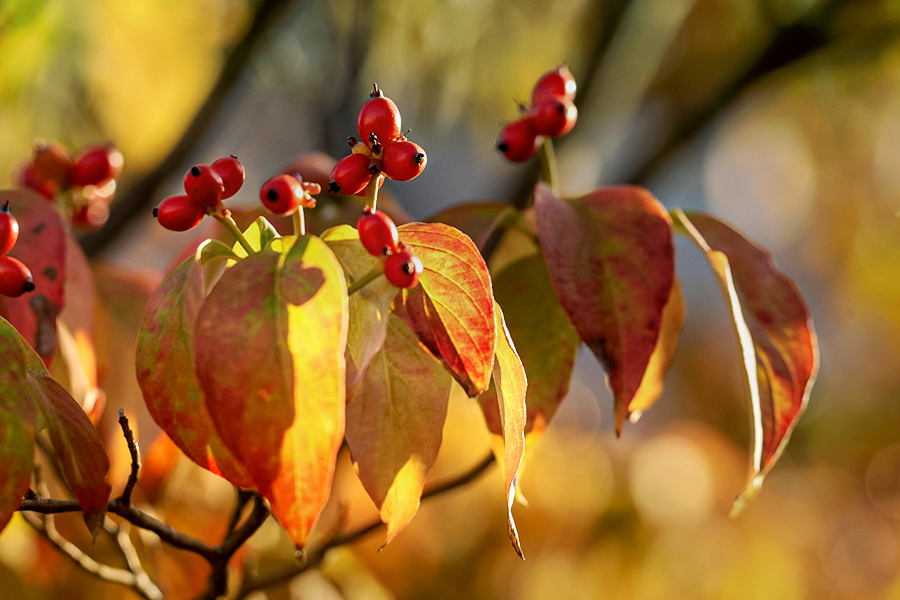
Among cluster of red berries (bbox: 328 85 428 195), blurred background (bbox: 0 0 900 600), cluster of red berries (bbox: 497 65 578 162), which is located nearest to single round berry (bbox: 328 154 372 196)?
cluster of red berries (bbox: 328 85 428 195)

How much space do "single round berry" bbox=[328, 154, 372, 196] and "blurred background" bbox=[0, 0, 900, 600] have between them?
1.08 feet

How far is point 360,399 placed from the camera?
392 mm

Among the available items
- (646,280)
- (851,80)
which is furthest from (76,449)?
(851,80)

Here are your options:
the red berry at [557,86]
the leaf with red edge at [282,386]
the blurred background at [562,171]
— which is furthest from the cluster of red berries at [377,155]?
the blurred background at [562,171]

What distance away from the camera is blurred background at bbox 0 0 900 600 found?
114 centimetres

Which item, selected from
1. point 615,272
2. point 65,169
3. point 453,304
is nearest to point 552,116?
point 615,272

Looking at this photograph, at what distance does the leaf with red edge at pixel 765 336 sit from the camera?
478 millimetres

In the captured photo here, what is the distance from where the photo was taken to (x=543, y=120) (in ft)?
1.91

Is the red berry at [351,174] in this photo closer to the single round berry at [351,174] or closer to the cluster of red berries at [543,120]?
the single round berry at [351,174]

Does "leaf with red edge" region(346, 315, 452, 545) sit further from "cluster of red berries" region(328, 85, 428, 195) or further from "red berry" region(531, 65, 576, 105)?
"red berry" region(531, 65, 576, 105)

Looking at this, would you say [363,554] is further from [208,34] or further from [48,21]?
[208,34]

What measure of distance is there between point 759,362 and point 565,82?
11.2 inches

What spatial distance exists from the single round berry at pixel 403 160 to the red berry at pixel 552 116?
222 millimetres

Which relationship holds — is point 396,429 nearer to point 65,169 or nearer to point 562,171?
point 65,169
